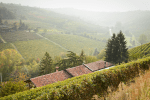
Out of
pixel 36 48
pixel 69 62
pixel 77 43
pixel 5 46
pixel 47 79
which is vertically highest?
pixel 47 79

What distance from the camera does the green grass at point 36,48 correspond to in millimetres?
83625

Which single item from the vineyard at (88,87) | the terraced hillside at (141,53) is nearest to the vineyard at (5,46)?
the terraced hillside at (141,53)

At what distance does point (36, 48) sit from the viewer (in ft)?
297

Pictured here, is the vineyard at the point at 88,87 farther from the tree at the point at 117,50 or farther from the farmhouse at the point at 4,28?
the farmhouse at the point at 4,28

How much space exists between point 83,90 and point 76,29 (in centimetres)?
15578

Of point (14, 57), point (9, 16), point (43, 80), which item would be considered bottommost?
point (14, 57)

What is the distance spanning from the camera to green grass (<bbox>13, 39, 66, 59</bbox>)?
83625mm

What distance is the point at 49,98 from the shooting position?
15.5ft

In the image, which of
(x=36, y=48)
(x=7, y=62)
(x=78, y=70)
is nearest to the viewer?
(x=78, y=70)

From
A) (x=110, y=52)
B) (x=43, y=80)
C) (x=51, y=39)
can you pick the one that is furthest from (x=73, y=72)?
(x=51, y=39)

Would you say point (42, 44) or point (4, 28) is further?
point (4, 28)

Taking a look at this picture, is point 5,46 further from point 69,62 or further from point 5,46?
point 69,62

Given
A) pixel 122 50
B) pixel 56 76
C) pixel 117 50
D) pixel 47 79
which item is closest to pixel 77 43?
pixel 117 50

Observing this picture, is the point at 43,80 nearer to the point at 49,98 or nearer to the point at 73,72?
the point at 73,72
